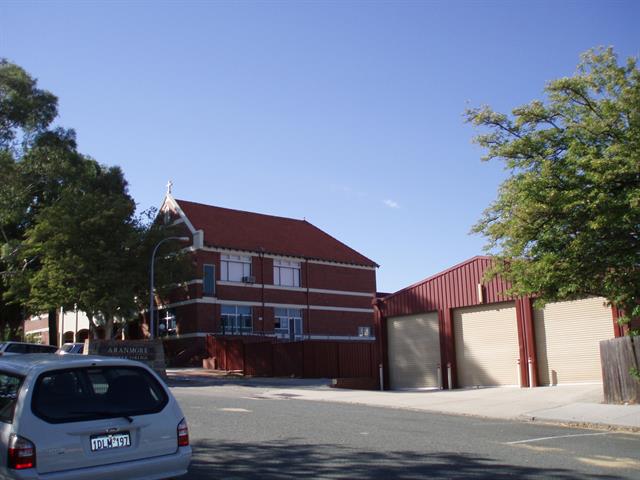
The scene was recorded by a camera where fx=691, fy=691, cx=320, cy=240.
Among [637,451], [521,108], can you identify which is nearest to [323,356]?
[521,108]

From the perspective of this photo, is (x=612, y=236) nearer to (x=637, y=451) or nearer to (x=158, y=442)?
(x=637, y=451)

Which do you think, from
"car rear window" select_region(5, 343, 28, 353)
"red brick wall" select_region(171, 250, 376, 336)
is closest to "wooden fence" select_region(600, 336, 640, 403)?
"car rear window" select_region(5, 343, 28, 353)

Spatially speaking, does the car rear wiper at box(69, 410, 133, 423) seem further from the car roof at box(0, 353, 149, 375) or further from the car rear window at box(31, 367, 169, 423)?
the car roof at box(0, 353, 149, 375)

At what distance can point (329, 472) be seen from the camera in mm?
8852

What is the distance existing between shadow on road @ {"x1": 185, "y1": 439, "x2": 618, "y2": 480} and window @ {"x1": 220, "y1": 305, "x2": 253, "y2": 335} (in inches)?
1429

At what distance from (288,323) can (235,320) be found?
184 inches

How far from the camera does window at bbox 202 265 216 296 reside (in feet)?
152

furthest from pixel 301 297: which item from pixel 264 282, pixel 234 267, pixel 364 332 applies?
pixel 364 332

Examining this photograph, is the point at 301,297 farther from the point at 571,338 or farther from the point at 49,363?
the point at 49,363

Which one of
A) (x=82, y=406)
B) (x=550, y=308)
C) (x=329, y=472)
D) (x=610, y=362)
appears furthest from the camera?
(x=550, y=308)

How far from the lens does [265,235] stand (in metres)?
52.3

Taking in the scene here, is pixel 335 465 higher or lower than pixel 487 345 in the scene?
lower

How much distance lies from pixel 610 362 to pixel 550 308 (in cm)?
598

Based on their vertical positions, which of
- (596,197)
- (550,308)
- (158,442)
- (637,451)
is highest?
(596,197)
